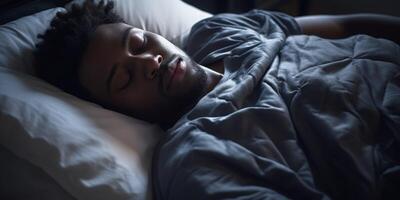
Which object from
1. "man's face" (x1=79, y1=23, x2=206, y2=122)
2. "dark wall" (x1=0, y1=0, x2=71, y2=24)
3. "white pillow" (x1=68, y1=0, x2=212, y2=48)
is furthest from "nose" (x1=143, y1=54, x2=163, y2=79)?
"dark wall" (x1=0, y1=0, x2=71, y2=24)

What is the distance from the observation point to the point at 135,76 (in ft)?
3.04

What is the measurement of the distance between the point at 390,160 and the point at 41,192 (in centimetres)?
69

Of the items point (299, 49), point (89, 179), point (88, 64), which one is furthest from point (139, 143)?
point (299, 49)

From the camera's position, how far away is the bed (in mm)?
701

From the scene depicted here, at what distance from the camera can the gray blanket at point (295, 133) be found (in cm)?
68

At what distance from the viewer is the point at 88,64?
3.06 feet

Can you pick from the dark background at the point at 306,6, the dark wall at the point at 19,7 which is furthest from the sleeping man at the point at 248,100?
the dark background at the point at 306,6

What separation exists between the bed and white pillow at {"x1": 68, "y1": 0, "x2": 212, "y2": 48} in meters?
0.37

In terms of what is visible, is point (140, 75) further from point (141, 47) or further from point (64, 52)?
point (64, 52)

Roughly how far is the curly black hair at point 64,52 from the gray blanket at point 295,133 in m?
0.34

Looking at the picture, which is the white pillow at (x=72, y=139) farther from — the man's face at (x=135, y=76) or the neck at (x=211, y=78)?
the neck at (x=211, y=78)

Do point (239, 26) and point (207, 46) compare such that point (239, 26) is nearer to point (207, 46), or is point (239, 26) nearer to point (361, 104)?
point (207, 46)

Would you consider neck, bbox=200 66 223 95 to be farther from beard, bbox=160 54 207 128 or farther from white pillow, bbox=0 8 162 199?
white pillow, bbox=0 8 162 199

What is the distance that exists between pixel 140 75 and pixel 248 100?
284 mm
